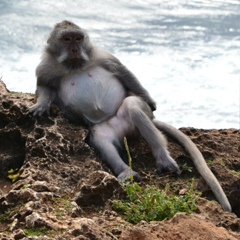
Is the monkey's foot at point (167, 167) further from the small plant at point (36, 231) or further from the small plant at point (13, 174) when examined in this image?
the small plant at point (36, 231)

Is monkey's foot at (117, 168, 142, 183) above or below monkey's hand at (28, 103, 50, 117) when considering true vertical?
below

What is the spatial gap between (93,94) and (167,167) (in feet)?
3.79

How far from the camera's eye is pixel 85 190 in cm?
644

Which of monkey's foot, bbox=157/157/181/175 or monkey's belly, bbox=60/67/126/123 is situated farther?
monkey's belly, bbox=60/67/126/123

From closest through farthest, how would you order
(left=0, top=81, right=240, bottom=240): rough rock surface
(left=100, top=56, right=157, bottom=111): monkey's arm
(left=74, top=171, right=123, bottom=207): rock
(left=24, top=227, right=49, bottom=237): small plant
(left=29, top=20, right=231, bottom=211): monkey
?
(left=24, top=227, right=49, bottom=237): small plant
(left=0, top=81, right=240, bottom=240): rough rock surface
(left=74, top=171, right=123, bottom=207): rock
(left=29, top=20, right=231, bottom=211): monkey
(left=100, top=56, right=157, bottom=111): monkey's arm

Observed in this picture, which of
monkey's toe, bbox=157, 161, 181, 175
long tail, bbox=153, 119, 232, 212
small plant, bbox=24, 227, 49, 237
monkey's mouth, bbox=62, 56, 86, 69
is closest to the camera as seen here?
small plant, bbox=24, 227, 49, 237

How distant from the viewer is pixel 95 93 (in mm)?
8188

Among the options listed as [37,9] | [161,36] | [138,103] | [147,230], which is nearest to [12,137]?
[138,103]

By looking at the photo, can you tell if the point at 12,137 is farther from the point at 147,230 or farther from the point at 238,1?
the point at 238,1

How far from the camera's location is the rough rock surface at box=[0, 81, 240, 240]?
225 inches

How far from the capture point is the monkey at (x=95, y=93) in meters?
7.85

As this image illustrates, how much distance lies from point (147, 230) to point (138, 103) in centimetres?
249

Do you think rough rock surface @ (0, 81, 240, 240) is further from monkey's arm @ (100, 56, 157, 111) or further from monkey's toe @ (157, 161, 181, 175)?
monkey's arm @ (100, 56, 157, 111)

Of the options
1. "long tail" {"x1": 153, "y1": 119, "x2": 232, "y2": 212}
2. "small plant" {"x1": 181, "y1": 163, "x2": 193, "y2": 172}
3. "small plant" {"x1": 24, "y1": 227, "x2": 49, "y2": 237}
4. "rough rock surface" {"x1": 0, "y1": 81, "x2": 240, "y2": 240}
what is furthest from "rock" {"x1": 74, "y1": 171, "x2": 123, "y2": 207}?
"small plant" {"x1": 181, "y1": 163, "x2": 193, "y2": 172}
